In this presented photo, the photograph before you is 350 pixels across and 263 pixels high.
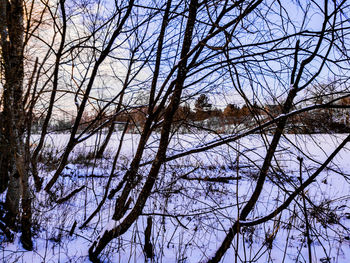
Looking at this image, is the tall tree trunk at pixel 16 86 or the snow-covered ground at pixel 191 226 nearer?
the snow-covered ground at pixel 191 226

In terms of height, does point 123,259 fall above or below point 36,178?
below

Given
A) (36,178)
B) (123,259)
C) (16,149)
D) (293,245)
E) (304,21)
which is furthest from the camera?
(36,178)

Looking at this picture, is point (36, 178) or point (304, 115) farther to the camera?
point (36, 178)

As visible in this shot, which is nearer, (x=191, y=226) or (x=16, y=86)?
(x=16, y=86)

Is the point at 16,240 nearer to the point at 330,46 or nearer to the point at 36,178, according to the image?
the point at 36,178

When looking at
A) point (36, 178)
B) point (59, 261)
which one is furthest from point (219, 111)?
point (36, 178)

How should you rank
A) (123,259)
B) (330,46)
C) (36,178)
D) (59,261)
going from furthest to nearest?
(36,178) < (123,259) < (59,261) < (330,46)

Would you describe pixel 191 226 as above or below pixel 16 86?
below

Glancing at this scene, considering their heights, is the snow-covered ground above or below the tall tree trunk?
below

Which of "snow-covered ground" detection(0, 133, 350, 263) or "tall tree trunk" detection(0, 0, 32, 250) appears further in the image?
"tall tree trunk" detection(0, 0, 32, 250)

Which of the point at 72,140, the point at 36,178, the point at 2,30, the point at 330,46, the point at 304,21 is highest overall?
the point at 2,30

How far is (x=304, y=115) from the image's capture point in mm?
1705

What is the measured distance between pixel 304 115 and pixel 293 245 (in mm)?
2354

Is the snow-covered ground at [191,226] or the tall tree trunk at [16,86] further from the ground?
the tall tree trunk at [16,86]
